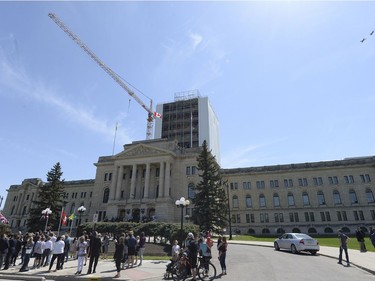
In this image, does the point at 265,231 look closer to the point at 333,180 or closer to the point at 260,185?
the point at 260,185

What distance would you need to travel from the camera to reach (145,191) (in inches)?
2207

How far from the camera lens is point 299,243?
2048cm

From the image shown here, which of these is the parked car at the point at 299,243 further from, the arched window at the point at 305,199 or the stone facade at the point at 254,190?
the arched window at the point at 305,199

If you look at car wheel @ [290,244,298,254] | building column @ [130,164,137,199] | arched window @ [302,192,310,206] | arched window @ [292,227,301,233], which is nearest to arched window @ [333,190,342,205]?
arched window @ [302,192,310,206]

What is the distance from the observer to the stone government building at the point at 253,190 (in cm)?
5562

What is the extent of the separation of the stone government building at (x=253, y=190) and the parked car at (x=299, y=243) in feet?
106

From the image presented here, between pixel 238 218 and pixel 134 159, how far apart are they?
98.0ft

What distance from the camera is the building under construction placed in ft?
270

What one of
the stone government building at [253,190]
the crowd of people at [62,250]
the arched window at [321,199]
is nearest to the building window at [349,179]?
the stone government building at [253,190]

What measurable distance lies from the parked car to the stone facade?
32596 mm

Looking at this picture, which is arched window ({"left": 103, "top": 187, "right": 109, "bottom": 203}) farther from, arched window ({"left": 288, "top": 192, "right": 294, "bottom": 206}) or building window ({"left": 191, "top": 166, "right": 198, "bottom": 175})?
arched window ({"left": 288, "top": 192, "right": 294, "bottom": 206})

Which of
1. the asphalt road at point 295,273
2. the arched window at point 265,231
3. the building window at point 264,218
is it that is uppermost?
the building window at point 264,218

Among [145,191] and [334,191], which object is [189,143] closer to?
[145,191]

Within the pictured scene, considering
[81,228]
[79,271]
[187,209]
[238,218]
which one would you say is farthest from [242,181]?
[79,271]
